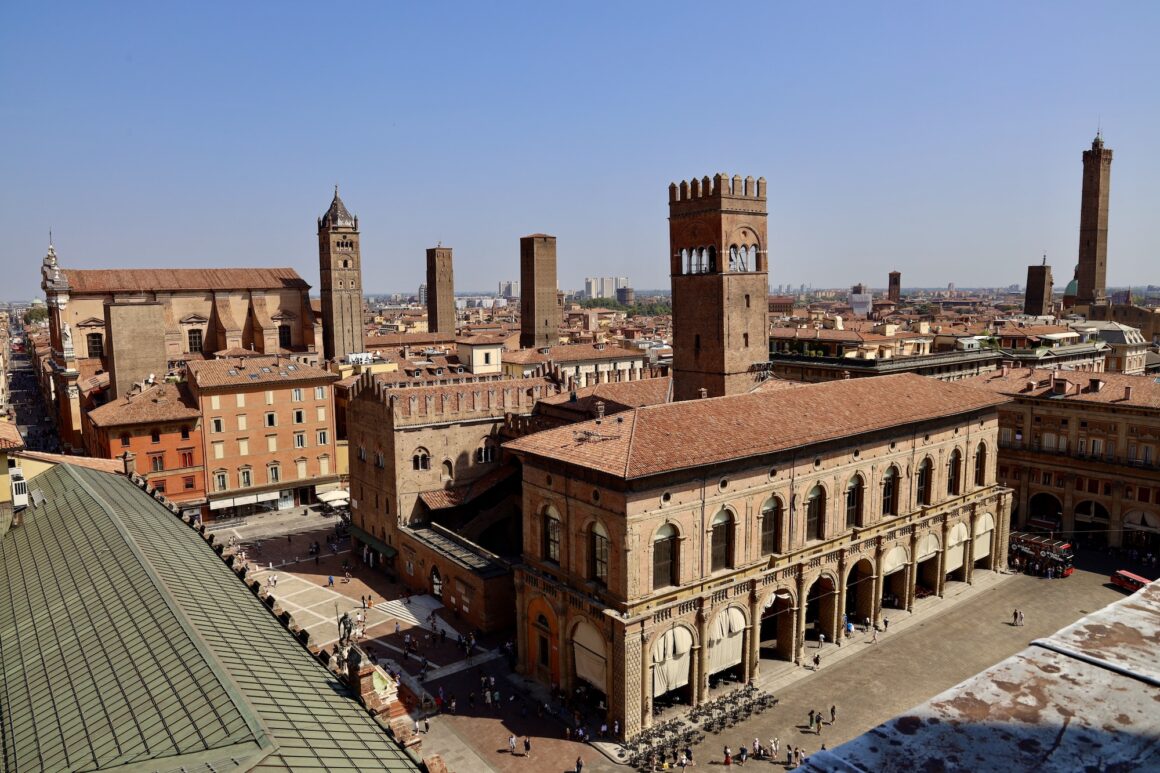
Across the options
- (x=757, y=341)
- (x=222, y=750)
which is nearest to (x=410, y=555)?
(x=757, y=341)

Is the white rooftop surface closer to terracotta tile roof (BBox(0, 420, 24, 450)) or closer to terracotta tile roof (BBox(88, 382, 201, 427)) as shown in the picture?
terracotta tile roof (BBox(0, 420, 24, 450))

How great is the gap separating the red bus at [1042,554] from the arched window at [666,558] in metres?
26.1

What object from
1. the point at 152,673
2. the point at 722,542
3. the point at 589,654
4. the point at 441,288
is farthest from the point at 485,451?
the point at 441,288

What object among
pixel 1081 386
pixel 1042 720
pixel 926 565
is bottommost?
pixel 926 565

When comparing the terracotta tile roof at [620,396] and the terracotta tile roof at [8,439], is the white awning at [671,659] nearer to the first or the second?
the terracotta tile roof at [620,396]

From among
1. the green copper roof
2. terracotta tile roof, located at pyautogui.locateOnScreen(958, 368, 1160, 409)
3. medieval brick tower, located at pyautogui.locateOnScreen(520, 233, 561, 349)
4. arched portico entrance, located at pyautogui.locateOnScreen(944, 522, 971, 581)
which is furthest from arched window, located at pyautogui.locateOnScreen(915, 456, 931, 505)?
medieval brick tower, located at pyautogui.locateOnScreen(520, 233, 561, 349)

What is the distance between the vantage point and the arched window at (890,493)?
3822 cm

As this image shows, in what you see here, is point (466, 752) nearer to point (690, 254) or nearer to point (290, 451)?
point (690, 254)

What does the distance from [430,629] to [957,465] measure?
27705mm

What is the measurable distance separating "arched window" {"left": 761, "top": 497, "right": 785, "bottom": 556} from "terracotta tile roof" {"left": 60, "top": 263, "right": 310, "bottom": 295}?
71415 mm

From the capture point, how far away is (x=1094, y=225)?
11394 centimetres

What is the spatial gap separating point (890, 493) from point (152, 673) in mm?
32355

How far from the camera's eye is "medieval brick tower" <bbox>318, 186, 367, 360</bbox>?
90812 mm

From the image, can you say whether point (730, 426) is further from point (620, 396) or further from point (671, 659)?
point (620, 396)
